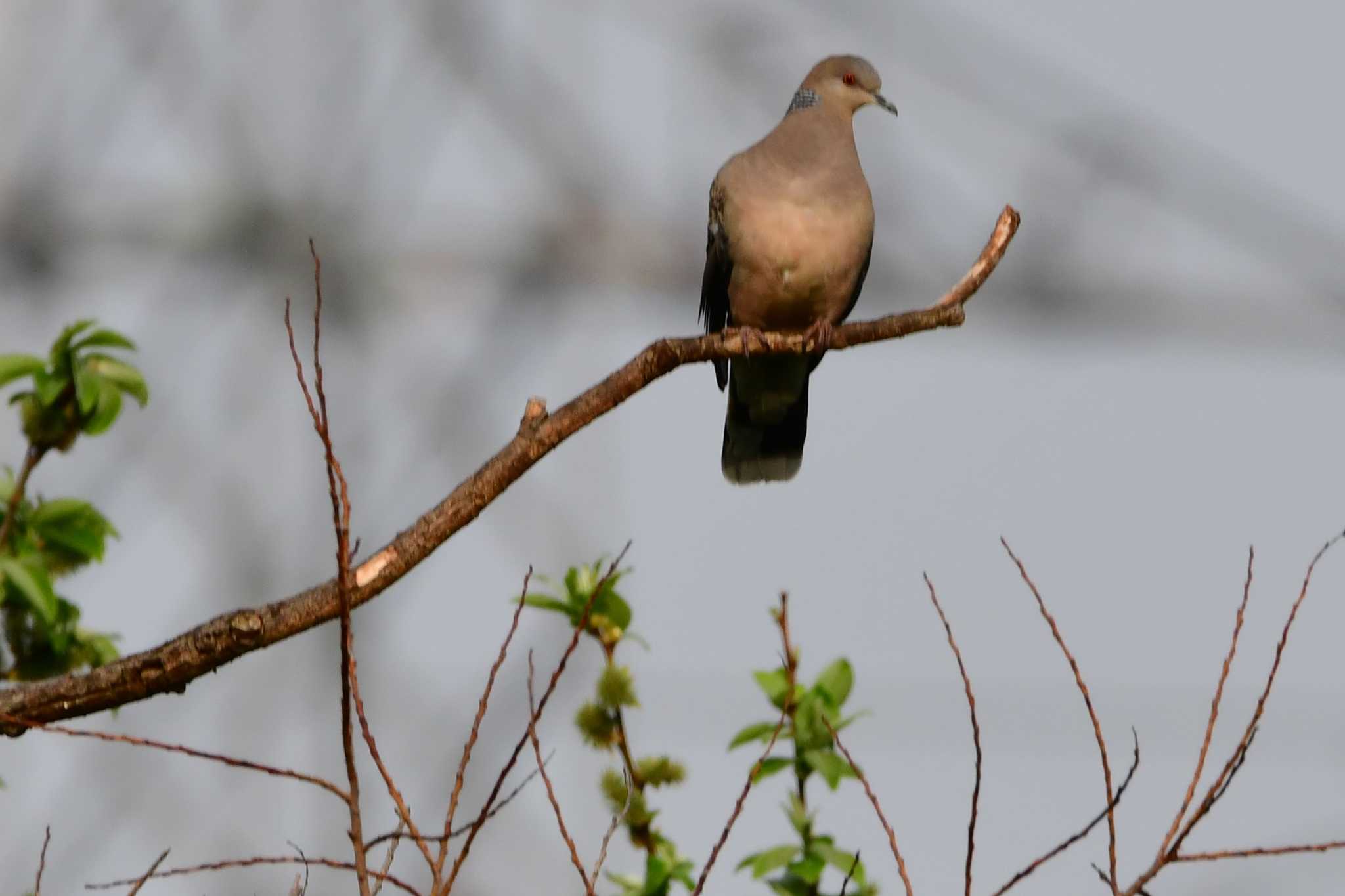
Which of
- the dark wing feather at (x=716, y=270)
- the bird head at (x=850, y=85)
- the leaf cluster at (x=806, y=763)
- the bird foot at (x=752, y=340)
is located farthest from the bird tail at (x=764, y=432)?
the leaf cluster at (x=806, y=763)

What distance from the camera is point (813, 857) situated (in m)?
2.91

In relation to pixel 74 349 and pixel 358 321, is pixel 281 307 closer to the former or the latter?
pixel 358 321

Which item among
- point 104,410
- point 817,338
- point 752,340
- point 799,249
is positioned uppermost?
point 799,249

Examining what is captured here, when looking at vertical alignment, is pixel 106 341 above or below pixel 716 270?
below

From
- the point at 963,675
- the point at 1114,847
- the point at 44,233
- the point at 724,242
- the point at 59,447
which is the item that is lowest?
the point at 1114,847

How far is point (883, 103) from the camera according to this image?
4875 mm

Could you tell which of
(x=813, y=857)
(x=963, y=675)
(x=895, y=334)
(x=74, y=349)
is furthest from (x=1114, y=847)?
(x=74, y=349)

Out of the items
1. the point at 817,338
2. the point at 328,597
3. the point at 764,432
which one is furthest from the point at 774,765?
the point at 764,432

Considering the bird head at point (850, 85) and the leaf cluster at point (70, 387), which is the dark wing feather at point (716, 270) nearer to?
the bird head at point (850, 85)

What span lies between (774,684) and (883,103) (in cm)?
225

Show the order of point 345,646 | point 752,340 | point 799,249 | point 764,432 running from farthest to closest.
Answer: point 764,432
point 799,249
point 752,340
point 345,646

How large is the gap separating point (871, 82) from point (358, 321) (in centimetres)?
169

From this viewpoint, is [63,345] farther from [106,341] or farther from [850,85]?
[850,85]

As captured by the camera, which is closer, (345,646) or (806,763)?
(345,646)
